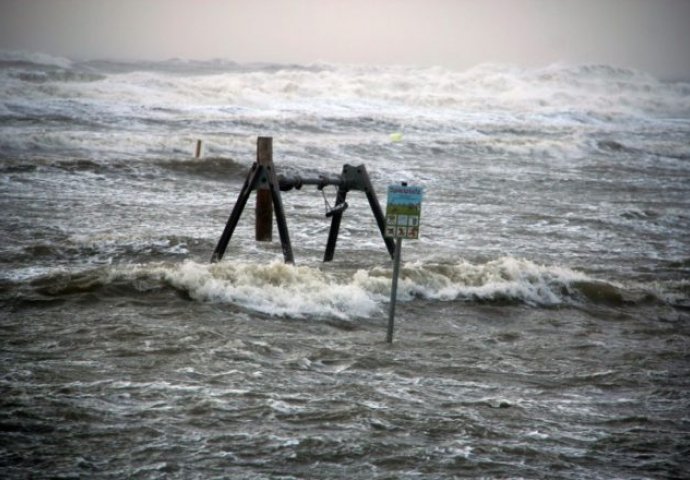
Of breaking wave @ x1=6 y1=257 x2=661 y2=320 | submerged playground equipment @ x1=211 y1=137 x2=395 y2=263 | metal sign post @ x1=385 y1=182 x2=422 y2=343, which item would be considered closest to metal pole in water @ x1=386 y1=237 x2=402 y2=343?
metal sign post @ x1=385 y1=182 x2=422 y2=343

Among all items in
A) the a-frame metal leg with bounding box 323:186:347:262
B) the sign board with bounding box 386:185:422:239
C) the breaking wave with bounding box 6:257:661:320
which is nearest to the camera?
the sign board with bounding box 386:185:422:239

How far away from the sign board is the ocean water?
3.78 ft

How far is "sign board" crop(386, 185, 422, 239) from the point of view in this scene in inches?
312

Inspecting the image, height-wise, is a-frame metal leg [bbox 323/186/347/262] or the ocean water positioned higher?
a-frame metal leg [bbox 323/186/347/262]

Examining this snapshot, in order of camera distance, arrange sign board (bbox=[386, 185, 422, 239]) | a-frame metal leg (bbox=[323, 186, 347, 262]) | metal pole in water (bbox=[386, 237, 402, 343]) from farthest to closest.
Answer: a-frame metal leg (bbox=[323, 186, 347, 262]) < metal pole in water (bbox=[386, 237, 402, 343]) < sign board (bbox=[386, 185, 422, 239])

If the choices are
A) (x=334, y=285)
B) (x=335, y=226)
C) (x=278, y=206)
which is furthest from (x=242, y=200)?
(x=335, y=226)

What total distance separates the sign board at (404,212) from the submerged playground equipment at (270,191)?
6.26 feet

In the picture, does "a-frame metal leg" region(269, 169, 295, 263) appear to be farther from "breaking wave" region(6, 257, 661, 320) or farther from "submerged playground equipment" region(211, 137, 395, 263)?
"breaking wave" region(6, 257, 661, 320)

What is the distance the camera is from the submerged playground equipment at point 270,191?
9578 mm

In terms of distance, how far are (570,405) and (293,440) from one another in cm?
239

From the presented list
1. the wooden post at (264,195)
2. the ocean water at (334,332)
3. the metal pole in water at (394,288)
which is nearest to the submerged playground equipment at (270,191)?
the wooden post at (264,195)

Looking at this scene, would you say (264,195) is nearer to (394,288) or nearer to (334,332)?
(334,332)

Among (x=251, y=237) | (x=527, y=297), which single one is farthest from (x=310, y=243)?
(x=527, y=297)

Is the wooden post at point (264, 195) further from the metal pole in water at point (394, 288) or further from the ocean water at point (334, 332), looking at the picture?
the metal pole in water at point (394, 288)
